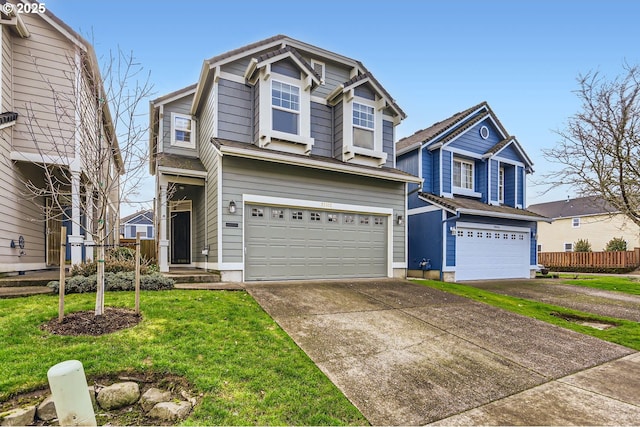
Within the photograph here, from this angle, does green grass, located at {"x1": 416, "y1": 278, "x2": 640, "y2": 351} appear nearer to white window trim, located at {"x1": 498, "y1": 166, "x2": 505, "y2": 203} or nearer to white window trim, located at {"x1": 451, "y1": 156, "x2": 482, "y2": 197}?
white window trim, located at {"x1": 451, "y1": 156, "x2": 482, "y2": 197}

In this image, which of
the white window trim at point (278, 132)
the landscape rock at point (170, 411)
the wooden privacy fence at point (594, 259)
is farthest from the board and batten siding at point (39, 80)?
the wooden privacy fence at point (594, 259)

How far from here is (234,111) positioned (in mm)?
9781

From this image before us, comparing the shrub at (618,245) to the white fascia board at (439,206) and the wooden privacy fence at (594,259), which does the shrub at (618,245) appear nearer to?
the wooden privacy fence at (594,259)

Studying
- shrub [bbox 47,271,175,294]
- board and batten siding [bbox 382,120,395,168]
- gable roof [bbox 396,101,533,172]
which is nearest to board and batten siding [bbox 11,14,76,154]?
shrub [bbox 47,271,175,294]

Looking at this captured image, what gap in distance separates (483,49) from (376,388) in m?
14.1

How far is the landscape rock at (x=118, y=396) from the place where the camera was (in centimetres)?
339

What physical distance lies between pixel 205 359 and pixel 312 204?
6521 mm

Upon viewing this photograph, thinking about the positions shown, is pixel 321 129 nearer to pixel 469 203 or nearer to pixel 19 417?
pixel 469 203

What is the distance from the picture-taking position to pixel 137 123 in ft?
18.7

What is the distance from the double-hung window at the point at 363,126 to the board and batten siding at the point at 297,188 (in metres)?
1.22

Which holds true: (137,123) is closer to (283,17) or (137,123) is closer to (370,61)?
(283,17)

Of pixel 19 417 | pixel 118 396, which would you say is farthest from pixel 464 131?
pixel 19 417

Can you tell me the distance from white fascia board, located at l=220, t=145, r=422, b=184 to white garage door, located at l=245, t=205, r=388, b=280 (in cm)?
137

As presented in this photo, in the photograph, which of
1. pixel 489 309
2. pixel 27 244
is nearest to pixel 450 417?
pixel 489 309
